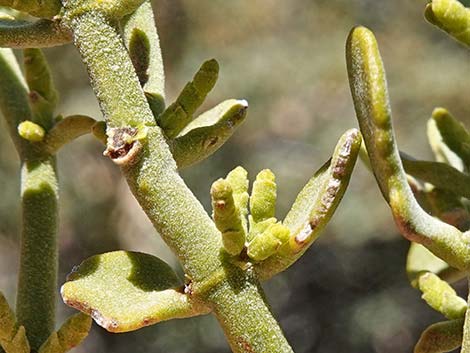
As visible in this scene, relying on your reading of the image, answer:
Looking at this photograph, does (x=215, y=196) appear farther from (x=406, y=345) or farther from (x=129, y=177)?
(x=406, y=345)

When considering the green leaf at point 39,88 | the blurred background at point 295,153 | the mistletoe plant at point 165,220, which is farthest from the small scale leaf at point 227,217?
the blurred background at point 295,153

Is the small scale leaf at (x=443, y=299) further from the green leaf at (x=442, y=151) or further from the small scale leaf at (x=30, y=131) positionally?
the small scale leaf at (x=30, y=131)

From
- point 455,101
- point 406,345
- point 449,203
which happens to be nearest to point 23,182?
point 449,203

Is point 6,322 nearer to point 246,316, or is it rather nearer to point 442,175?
point 246,316

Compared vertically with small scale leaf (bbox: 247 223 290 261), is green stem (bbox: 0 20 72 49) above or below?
above

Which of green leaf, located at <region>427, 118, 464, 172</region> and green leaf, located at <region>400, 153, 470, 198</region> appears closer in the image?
green leaf, located at <region>400, 153, 470, 198</region>

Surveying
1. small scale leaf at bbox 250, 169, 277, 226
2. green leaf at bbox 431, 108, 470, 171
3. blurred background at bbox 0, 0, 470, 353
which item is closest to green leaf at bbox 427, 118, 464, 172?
green leaf at bbox 431, 108, 470, 171

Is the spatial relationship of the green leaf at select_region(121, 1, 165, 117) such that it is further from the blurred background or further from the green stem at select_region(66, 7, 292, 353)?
the blurred background
